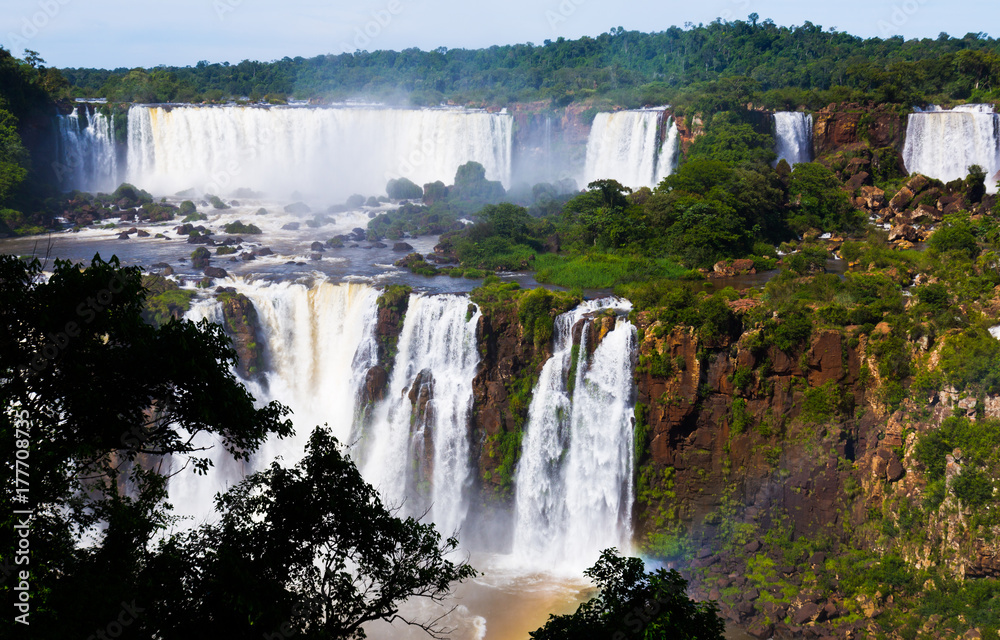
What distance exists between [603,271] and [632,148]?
62.3 feet

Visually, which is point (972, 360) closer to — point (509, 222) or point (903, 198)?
point (903, 198)

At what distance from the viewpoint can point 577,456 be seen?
23.9m

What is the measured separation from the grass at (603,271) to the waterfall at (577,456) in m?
6.15

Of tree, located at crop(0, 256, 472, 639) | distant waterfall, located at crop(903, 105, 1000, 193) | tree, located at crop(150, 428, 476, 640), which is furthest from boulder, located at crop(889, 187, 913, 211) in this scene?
tree, located at crop(0, 256, 472, 639)

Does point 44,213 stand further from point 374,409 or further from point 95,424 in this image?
point 95,424

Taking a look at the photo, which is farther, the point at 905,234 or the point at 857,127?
the point at 857,127

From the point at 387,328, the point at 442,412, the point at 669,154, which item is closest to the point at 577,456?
the point at 442,412

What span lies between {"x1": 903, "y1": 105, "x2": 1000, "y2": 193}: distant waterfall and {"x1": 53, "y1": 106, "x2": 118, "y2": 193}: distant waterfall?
165ft

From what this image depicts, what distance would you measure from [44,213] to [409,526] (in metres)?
43.2

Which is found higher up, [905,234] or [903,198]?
[903,198]

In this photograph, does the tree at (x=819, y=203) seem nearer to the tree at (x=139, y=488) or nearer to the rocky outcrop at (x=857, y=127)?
the rocky outcrop at (x=857, y=127)

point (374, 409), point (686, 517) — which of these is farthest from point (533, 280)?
point (686, 517)

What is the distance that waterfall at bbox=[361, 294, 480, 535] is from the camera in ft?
82.3

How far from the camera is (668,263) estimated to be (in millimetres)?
31312
